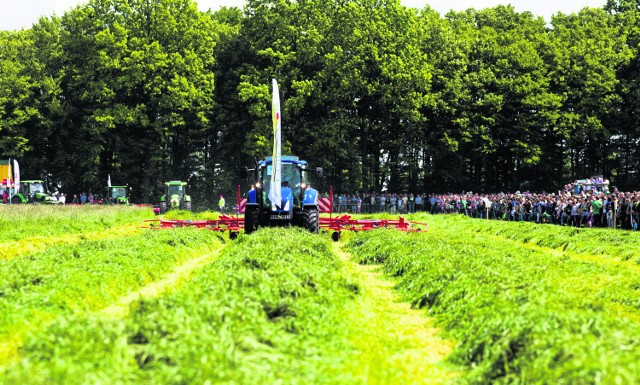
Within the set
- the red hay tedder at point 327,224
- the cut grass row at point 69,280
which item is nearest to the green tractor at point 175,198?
the red hay tedder at point 327,224

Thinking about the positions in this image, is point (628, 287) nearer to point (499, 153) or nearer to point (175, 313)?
point (175, 313)

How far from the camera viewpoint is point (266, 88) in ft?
176

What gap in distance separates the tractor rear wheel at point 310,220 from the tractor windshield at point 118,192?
34708 millimetres


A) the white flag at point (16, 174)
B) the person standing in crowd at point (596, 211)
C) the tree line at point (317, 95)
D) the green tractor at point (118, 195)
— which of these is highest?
the tree line at point (317, 95)

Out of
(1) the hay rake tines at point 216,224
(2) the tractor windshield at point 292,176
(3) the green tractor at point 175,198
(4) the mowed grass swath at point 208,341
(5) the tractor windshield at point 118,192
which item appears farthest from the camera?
(5) the tractor windshield at point 118,192

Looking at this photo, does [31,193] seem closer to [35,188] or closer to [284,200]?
[35,188]

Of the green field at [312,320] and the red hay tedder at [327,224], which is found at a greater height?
the red hay tedder at [327,224]

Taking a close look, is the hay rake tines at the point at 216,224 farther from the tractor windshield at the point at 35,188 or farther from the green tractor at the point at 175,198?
the tractor windshield at the point at 35,188

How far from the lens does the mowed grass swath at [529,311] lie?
6.66m

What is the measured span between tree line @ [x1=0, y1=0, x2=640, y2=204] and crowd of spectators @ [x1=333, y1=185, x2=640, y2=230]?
3.06 meters

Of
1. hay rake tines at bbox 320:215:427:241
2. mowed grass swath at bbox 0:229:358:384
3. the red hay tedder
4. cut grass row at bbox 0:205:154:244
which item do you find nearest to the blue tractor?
the red hay tedder

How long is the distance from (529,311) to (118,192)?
51401mm

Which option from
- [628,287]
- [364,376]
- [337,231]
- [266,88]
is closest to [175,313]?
[364,376]

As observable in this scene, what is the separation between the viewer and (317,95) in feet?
178
